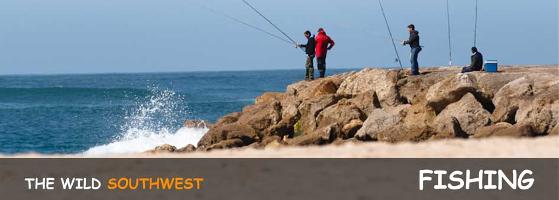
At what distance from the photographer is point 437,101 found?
1527 cm

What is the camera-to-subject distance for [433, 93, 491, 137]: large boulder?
1382 centimetres

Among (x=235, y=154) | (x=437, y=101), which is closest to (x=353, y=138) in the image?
(x=437, y=101)

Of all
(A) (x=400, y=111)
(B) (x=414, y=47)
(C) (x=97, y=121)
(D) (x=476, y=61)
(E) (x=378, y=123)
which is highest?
(B) (x=414, y=47)

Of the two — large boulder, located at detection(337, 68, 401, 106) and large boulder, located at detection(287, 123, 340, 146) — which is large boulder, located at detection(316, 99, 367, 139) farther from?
large boulder, located at detection(337, 68, 401, 106)

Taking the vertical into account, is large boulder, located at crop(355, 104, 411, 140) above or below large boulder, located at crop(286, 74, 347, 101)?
below

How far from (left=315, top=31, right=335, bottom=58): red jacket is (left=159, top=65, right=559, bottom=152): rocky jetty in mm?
838

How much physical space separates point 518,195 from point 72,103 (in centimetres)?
3644

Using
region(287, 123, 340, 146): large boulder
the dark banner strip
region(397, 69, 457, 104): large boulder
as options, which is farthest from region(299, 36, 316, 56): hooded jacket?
the dark banner strip

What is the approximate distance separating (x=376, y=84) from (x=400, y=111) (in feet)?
8.86

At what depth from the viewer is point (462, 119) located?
47.1ft

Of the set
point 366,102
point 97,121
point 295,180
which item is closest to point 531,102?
point 366,102

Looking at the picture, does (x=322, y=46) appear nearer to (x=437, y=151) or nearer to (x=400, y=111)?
(x=400, y=111)

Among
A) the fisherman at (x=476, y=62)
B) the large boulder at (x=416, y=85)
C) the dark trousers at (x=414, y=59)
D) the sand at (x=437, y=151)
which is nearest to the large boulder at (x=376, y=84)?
the large boulder at (x=416, y=85)

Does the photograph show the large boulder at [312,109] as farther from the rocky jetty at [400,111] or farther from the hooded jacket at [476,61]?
the hooded jacket at [476,61]
